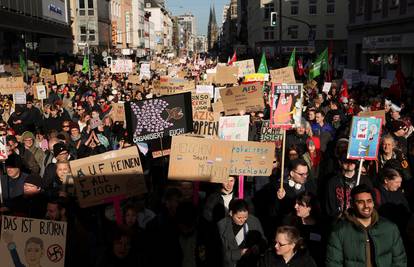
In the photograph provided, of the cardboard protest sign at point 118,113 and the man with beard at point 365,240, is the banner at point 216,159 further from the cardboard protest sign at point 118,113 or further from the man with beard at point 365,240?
the cardboard protest sign at point 118,113

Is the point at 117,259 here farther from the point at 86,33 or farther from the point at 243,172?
the point at 86,33

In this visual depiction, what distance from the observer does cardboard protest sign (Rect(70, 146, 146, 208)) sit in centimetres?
593

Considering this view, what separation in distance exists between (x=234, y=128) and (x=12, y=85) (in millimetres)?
9808

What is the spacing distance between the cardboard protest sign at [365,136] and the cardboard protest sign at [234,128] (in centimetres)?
200

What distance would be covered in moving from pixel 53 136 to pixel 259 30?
6767 centimetres

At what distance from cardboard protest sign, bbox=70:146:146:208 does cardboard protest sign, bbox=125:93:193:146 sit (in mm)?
1898

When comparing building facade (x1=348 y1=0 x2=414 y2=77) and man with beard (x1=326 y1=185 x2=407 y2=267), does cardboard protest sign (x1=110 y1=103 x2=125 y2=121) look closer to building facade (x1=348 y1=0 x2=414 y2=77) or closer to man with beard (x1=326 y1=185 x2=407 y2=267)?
man with beard (x1=326 y1=185 x2=407 y2=267)

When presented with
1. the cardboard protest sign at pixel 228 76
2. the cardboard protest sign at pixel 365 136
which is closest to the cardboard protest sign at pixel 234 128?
the cardboard protest sign at pixel 365 136

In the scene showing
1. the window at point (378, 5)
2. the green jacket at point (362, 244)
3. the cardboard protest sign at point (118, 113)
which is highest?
the window at point (378, 5)

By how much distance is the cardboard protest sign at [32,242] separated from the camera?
4.46 m

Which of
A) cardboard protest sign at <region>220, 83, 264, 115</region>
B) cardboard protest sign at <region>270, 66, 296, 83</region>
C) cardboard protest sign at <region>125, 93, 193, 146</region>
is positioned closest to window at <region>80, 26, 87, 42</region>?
cardboard protest sign at <region>270, 66, 296, 83</region>

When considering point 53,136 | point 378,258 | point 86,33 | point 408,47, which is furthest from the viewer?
point 86,33

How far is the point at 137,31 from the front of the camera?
98188 millimetres

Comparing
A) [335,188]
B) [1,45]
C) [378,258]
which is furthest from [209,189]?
[1,45]
